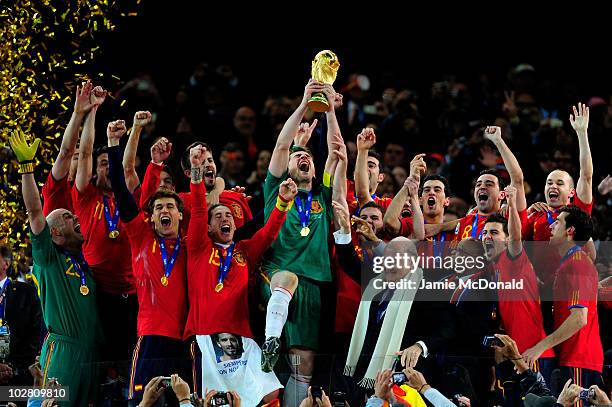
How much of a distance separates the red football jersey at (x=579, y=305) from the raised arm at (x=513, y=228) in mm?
357

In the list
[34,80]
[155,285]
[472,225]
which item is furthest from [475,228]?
[34,80]

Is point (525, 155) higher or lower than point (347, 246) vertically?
higher

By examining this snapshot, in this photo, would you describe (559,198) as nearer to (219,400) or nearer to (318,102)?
(318,102)

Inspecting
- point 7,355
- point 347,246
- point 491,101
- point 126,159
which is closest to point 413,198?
point 347,246

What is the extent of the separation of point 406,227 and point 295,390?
1.97m

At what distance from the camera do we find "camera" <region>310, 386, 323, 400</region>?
30.7 ft

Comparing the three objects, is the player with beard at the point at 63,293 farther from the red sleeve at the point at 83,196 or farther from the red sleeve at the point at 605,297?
the red sleeve at the point at 605,297

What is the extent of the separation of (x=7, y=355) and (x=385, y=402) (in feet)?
9.56

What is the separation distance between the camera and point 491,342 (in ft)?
31.3

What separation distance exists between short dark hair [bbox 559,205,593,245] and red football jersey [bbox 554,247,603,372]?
0.12 meters

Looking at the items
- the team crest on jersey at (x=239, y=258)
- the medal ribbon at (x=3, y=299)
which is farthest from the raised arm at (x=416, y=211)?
the medal ribbon at (x=3, y=299)

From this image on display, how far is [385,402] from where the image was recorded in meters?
9.20

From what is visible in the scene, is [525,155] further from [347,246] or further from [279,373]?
[279,373]

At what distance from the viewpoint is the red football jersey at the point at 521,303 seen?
32.0 feet
